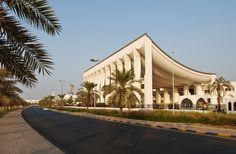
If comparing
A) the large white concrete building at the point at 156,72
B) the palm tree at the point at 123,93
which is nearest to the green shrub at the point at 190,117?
the palm tree at the point at 123,93

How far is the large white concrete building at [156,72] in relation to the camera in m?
64.9

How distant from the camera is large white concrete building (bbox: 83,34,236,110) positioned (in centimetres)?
6488

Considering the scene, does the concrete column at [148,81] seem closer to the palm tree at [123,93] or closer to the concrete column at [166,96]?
the palm tree at [123,93]

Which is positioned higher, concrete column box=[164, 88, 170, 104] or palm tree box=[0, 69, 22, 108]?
concrete column box=[164, 88, 170, 104]

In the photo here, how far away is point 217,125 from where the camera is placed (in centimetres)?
2930

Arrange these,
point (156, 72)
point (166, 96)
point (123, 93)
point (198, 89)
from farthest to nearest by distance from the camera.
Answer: point (166, 96)
point (198, 89)
point (156, 72)
point (123, 93)

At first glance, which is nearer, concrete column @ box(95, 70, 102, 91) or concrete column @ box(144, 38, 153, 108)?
concrete column @ box(144, 38, 153, 108)

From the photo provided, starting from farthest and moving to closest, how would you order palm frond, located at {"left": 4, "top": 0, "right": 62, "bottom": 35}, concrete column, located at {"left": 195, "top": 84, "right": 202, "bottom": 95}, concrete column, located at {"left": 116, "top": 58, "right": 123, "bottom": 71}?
1. concrete column, located at {"left": 195, "top": 84, "right": 202, "bottom": 95}
2. concrete column, located at {"left": 116, "top": 58, "right": 123, "bottom": 71}
3. palm frond, located at {"left": 4, "top": 0, "right": 62, "bottom": 35}

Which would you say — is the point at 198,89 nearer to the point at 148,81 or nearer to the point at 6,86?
the point at 148,81

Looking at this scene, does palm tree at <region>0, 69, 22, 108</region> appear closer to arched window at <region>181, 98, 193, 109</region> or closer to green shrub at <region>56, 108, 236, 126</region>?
green shrub at <region>56, 108, 236, 126</region>

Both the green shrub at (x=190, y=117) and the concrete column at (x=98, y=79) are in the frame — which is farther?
the concrete column at (x=98, y=79)

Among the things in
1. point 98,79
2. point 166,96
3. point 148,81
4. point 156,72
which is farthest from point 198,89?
point 98,79

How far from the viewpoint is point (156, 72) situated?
84.8 m

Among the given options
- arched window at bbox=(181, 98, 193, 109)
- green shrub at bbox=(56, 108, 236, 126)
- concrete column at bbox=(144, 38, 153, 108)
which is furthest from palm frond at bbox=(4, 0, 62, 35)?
arched window at bbox=(181, 98, 193, 109)
